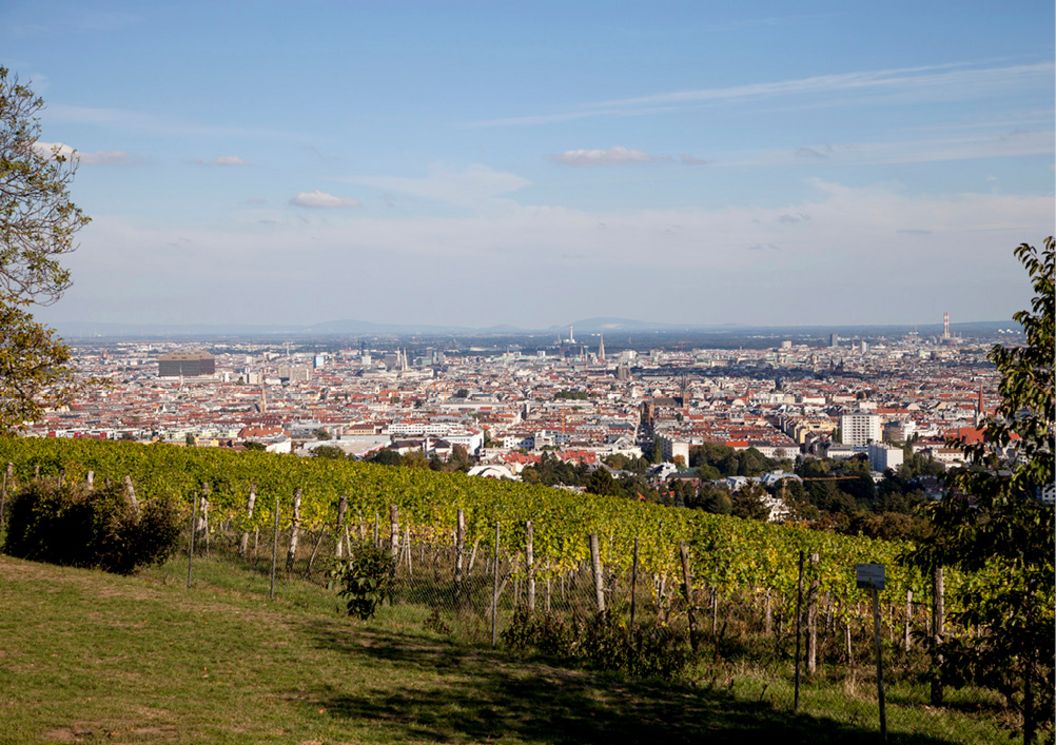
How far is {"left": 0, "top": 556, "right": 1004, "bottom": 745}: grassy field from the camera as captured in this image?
8602 mm

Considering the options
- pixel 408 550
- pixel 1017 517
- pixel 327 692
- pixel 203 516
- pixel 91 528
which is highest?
pixel 1017 517

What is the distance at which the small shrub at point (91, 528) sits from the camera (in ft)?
49.9

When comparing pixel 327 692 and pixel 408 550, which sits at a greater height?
pixel 327 692

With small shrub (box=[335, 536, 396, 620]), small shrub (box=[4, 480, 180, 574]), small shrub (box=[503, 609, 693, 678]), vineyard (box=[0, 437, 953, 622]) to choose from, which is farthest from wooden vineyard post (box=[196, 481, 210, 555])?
small shrub (box=[503, 609, 693, 678])

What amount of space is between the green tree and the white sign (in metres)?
1.03

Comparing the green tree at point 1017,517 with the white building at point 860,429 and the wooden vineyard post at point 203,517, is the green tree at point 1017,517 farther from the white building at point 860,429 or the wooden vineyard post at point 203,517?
the white building at point 860,429

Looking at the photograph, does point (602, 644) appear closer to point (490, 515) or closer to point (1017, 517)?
point (1017, 517)

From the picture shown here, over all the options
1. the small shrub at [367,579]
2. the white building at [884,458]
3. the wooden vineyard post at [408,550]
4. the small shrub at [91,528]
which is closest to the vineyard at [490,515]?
the wooden vineyard post at [408,550]

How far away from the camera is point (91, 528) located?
15.4m

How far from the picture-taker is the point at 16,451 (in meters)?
24.1

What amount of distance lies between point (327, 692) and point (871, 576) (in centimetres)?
514

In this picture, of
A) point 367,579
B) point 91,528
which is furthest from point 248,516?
point 367,579

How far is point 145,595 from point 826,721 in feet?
29.5

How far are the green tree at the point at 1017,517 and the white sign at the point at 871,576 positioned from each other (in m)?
1.03
